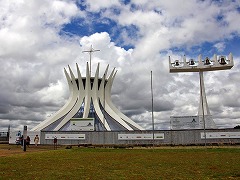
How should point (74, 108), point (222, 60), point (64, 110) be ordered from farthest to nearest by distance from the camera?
point (64, 110), point (74, 108), point (222, 60)

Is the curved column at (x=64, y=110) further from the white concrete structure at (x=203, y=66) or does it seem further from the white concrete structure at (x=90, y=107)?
the white concrete structure at (x=203, y=66)

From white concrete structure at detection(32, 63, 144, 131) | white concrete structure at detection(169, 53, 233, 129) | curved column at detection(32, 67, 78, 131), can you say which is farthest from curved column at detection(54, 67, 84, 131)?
white concrete structure at detection(169, 53, 233, 129)

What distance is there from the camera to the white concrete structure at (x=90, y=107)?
49.8 meters

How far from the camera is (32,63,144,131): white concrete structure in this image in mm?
49750

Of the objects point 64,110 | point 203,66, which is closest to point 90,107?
point 64,110

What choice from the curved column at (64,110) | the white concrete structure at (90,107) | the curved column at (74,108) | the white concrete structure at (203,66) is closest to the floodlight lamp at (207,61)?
the white concrete structure at (203,66)

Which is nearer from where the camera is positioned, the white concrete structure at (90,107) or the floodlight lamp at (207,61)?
the floodlight lamp at (207,61)

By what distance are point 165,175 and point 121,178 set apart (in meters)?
1.83

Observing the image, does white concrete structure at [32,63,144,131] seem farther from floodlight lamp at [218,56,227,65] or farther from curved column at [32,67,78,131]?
floodlight lamp at [218,56,227,65]

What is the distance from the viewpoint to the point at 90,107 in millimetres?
54438

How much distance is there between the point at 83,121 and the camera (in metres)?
45.7

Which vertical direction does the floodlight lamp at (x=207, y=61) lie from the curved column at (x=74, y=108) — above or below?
above

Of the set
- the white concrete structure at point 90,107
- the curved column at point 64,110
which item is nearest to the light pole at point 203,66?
the white concrete structure at point 90,107

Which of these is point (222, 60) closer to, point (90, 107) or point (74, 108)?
point (90, 107)
